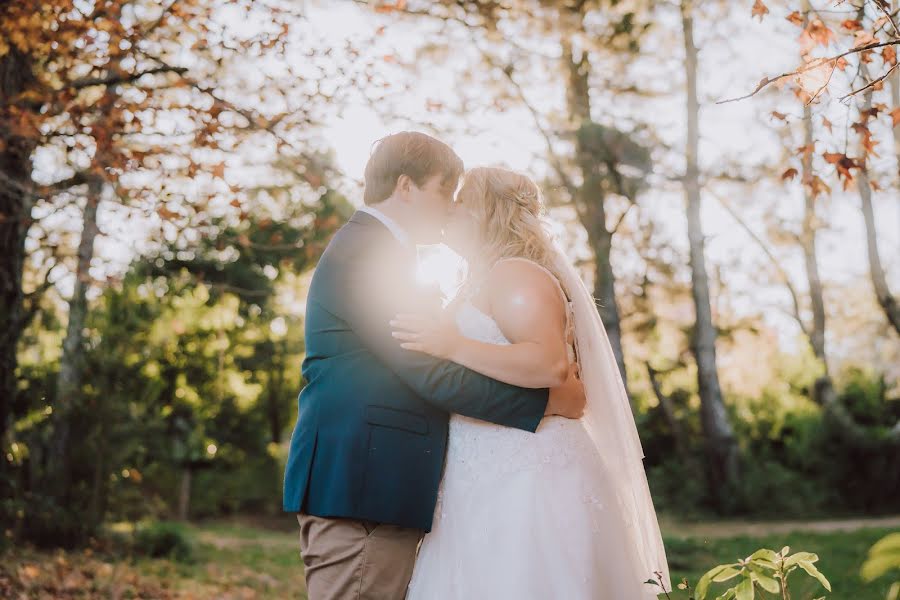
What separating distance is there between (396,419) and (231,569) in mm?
8717

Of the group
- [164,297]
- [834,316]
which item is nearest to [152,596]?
[164,297]

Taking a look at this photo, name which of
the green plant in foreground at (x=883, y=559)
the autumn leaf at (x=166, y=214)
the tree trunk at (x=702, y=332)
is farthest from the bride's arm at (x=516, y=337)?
the tree trunk at (x=702, y=332)

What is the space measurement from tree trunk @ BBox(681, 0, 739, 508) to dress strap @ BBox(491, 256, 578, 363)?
1422cm

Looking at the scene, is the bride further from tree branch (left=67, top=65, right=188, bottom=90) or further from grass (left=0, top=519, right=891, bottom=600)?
tree branch (left=67, top=65, right=188, bottom=90)

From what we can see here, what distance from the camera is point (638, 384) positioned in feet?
67.3

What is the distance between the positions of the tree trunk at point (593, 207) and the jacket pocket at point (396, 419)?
12.0 meters

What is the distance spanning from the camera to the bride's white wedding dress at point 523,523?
9.94 ft

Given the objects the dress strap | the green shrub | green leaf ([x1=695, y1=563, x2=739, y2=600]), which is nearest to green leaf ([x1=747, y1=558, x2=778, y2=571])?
green leaf ([x1=695, y1=563, x2=739, y2=600])

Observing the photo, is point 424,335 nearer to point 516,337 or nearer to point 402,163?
point 516,337

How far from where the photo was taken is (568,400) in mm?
3256

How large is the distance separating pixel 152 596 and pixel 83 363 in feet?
10.3

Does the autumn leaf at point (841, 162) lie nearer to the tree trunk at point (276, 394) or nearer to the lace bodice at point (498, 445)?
the lace bodice at point (498, 445)

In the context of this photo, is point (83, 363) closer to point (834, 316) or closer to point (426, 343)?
point (426, 343)

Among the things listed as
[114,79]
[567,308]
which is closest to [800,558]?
[567,308]
